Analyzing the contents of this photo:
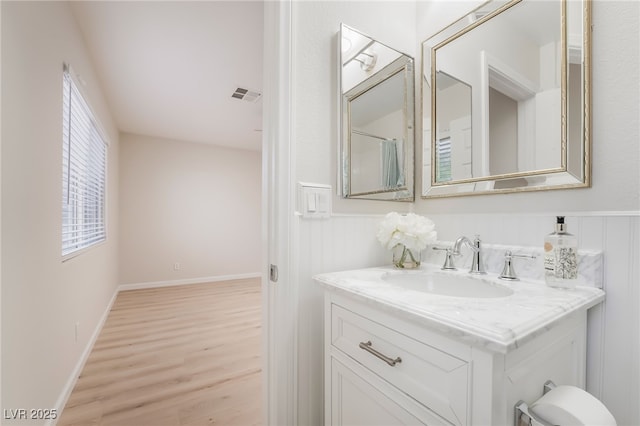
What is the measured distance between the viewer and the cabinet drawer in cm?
57

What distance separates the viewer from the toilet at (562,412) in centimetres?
58

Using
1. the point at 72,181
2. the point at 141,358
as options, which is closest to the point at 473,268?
the point at 141,358

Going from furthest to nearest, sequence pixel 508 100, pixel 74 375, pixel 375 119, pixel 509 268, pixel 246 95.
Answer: pixel 246 95
pixel 74 375
pixel 375 119
pixel 508 100
pixel 509 268

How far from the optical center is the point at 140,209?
4.42 meters

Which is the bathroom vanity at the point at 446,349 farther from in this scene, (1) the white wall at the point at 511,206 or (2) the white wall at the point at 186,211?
(2) the white wall at the point at 186,211

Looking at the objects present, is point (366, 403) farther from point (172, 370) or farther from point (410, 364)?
point (172, 370)

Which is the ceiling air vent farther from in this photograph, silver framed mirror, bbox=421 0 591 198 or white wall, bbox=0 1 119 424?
silver framed mirror, bbox=421 0 591 198

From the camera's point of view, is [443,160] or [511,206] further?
[443,160]

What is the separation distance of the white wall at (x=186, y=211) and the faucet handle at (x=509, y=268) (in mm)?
4735

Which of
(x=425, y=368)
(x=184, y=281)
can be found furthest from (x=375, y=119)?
(x=184, y=281)

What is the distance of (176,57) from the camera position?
7.71ft

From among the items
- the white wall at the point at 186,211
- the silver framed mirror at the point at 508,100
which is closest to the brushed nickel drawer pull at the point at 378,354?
the silver framed mirror at the point at 508,100

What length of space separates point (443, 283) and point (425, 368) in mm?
526

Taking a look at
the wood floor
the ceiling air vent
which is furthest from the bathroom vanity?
the ceiling air vent
